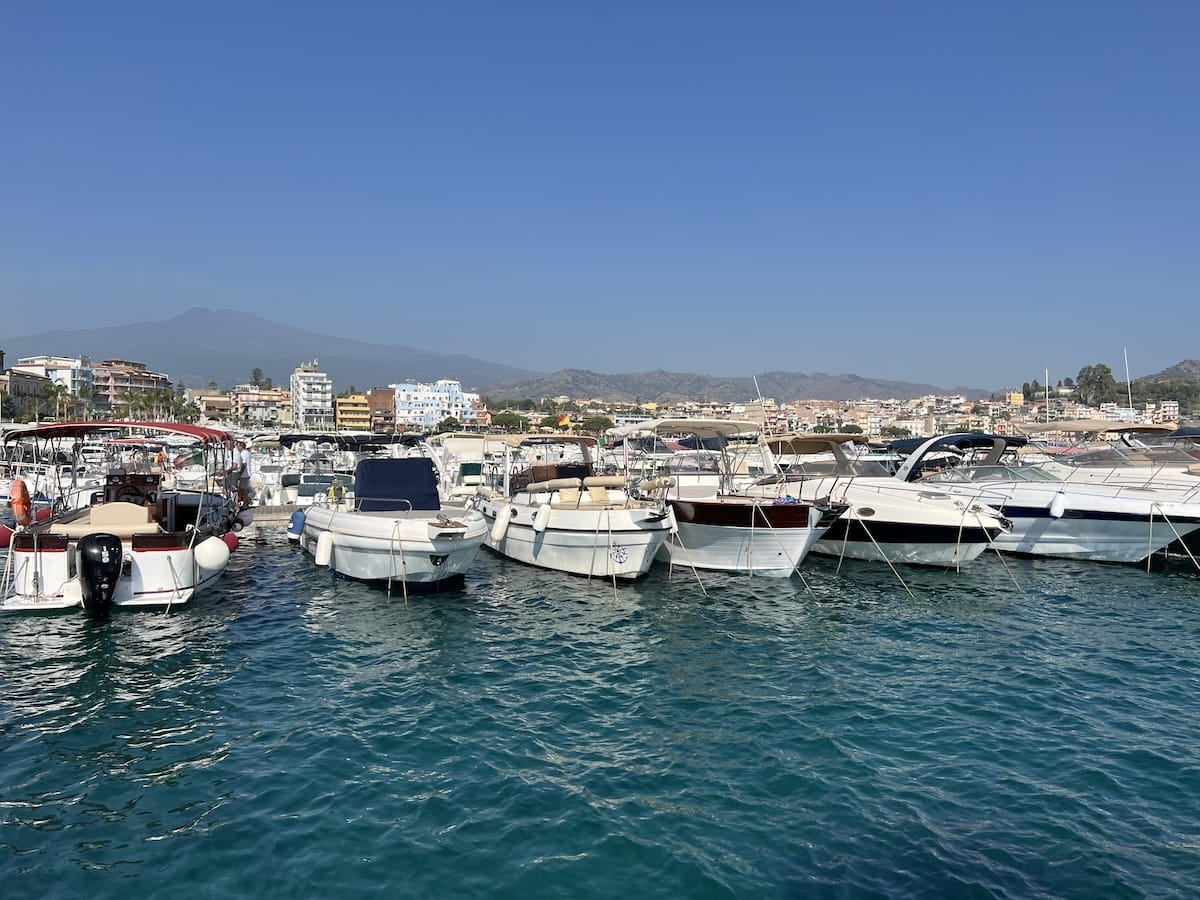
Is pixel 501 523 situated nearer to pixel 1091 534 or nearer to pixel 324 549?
pixel 324 549

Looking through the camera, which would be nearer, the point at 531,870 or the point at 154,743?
the point at 531,870

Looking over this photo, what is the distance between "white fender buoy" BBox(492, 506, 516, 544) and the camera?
19669 mm

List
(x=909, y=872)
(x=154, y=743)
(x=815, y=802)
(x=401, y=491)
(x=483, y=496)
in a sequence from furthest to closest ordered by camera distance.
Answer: (x=483, y=496)
(x=401, y=491)
(x=154, y=743)
(x=815, y=802)
(x=909, y=872)

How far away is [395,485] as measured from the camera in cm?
1938

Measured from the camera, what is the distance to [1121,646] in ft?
45.2

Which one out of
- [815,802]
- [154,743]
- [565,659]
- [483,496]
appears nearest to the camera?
[815,802]

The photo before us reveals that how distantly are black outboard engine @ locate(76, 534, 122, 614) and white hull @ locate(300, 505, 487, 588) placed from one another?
163 inches

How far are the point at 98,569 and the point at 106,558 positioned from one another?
0.22 meters

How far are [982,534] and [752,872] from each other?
14.8 metres

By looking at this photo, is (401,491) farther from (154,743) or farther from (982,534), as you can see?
(982,534)

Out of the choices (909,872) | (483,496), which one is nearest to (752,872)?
(909,872)

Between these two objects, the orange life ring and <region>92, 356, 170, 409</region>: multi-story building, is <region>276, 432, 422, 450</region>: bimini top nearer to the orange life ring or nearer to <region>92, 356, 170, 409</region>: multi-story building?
the orange life ring

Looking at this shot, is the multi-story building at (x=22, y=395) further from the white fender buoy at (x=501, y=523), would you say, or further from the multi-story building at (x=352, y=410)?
the white fender buoy at (x=501, y=523)

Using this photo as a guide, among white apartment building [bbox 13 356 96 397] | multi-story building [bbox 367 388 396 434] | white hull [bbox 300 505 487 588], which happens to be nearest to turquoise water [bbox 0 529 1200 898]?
white hull [bbox 300 505 487 588]
